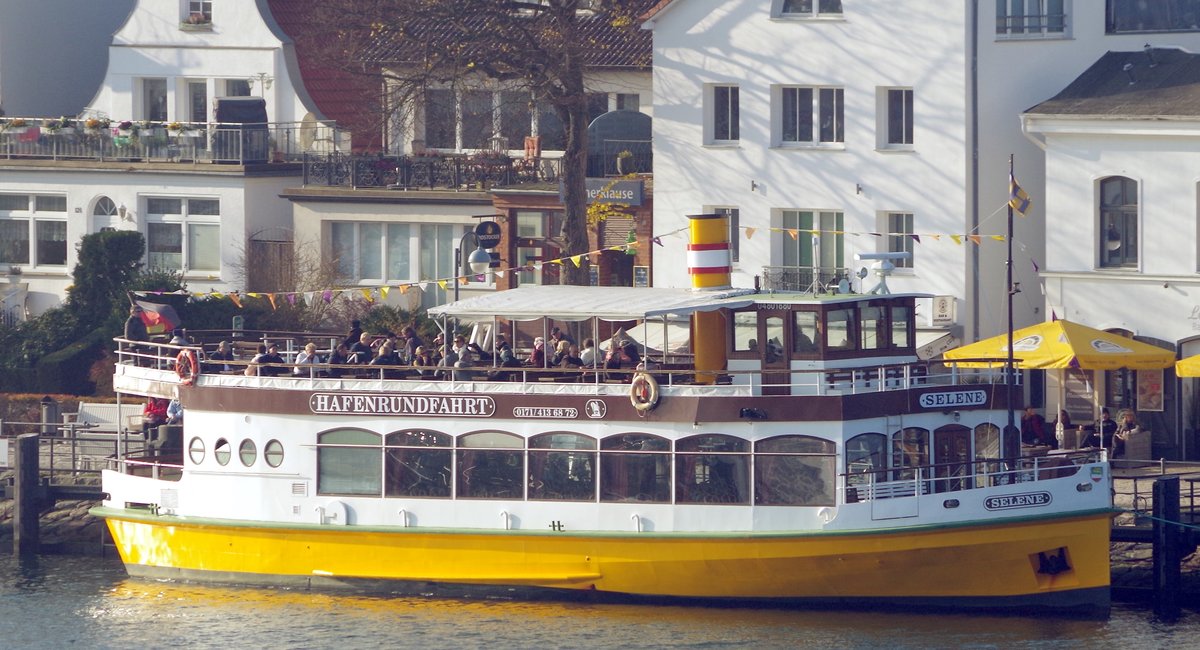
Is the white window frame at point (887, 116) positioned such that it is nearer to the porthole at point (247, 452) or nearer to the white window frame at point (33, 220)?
the porthole at point (247, 452)

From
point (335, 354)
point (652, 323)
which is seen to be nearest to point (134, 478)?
point (335, 354)

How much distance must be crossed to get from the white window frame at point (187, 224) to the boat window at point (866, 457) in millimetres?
24111

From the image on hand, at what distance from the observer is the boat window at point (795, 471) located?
33.1 m

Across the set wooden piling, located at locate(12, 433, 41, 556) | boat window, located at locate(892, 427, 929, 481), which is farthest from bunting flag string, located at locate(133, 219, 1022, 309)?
boat window, located at locate(892, 427, 929, 481)

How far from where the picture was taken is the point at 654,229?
48.6m

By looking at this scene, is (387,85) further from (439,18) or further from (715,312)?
(715,312)

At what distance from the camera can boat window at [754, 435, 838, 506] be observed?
3312cm

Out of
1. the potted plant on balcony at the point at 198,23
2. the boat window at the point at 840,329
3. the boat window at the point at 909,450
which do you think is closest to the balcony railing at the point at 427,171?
the potted plant on balcony at the point at 198,23

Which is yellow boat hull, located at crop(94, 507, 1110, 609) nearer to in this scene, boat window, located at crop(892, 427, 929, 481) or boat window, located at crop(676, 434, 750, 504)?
boat window, located at crop(676, 434, 750, 504)

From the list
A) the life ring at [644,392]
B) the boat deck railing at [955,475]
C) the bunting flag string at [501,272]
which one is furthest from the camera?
the bunting flag string at [501,272]

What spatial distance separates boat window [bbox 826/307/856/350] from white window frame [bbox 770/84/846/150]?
12.1m

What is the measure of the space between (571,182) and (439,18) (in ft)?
14.4

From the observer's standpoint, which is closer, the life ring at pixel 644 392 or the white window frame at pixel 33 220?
the life ring at pixel 644 392

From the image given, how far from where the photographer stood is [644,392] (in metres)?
33.7
